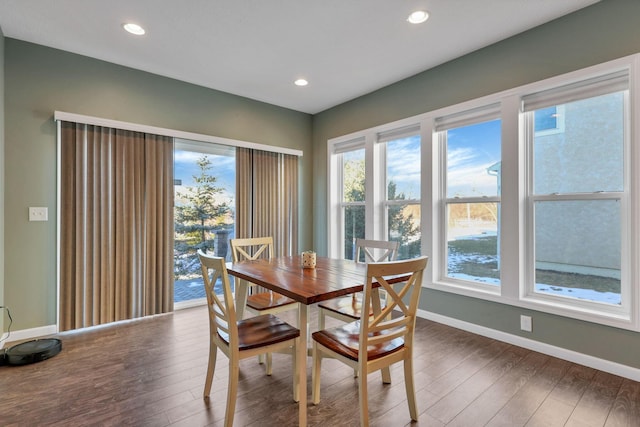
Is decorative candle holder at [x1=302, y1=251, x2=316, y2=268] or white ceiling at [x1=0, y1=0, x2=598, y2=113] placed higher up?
white ceiling at [x1=0, y1=0, x2=598, y2=113]

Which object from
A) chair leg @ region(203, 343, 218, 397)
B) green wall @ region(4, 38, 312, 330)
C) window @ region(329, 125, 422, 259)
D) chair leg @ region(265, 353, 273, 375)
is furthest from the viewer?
window @ region(329, 125, 422, 259)

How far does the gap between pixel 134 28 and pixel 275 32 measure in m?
1.19

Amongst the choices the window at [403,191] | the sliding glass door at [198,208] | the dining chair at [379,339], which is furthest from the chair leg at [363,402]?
the sliding glass door at [198,208]

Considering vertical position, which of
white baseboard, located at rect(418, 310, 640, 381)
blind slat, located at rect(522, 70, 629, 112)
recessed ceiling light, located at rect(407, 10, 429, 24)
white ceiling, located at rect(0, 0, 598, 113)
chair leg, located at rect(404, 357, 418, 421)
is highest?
white ceiling, located at rect(0, 0, 598, 113)

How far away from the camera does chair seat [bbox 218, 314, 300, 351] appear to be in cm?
178

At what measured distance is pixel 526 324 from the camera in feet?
8.86

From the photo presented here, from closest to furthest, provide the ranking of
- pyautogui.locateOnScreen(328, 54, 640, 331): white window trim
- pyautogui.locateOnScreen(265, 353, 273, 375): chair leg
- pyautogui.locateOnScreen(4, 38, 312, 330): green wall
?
1. pyautogui.locateOnScreen(328, 54, 640, 331): white window trim
2. pyautogui.locateOnScreen(265, 353, 273, 375): chair leg
3. pyautogui.locateOnScreen(4, 38, 312, 330): green wall

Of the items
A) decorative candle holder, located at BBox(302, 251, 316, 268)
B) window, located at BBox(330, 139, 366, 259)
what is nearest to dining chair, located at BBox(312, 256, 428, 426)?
decorative candle holder, located at BBox(302, 251, 316, 268)

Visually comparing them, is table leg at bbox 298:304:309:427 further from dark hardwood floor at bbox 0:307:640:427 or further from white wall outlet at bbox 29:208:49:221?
white wall outlet at bbox 29:208:49:221

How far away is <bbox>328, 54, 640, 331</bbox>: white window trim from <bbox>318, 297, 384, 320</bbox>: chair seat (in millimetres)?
1300

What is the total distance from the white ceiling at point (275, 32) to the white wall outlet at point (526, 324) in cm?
250

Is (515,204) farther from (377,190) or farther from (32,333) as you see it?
(32,333)

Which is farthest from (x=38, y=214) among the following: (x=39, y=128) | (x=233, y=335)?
(x=233, y=335)

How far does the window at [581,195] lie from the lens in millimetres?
2338
